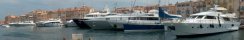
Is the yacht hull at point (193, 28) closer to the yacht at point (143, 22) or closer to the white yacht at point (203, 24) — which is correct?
the white yacht at point (203, 24)

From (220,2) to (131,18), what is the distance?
128ft

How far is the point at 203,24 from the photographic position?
48.2 metres

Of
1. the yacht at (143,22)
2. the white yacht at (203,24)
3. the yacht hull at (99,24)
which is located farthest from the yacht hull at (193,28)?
the yacht hull at (99,24)

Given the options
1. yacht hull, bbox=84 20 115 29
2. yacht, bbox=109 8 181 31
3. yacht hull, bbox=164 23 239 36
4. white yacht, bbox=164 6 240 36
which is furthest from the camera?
yacht hull, bbox=84 20 115 29

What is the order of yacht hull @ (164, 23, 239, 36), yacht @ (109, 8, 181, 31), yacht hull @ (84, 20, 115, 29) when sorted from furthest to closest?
yacht hull @ (84, 20, 115, 29) < yacht @ (109, 8, 181, 31) < yacht hull @ (164, 23, 239, 36)

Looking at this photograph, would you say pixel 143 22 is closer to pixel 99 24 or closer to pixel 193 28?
pixel 99 24

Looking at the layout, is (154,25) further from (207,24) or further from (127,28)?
(207,24)

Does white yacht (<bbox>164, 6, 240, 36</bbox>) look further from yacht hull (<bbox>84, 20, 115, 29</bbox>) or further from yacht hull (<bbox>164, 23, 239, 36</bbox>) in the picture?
yacht hull (<bbox>84, 20, 115, 29</bbox>)

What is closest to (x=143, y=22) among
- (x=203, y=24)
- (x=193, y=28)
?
(x=203, y=24)

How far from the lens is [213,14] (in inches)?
2055

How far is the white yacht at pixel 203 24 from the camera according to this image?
152ft

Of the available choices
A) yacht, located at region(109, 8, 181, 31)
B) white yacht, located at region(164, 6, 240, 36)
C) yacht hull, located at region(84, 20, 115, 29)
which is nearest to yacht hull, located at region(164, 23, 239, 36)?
white yacht, located at region(164, 6, 240, 36)

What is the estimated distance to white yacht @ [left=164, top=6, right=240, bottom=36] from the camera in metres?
46.4

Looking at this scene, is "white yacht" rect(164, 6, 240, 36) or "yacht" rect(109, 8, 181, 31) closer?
"white yacht" rect(164, 6, 240, 36)
